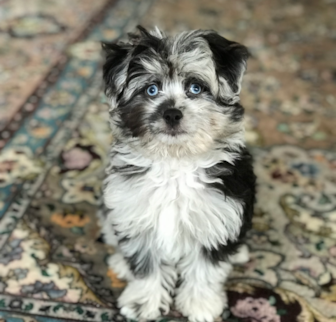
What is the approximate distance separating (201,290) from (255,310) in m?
0.21

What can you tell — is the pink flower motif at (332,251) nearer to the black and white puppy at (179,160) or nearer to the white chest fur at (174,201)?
the black and white puppy at (179,160)

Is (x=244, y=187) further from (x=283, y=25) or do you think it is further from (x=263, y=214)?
A: (x=283, y=25)

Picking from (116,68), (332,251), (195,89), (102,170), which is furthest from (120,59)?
(332,251)

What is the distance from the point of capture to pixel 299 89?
290 centimetres

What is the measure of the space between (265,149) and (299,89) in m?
0.70

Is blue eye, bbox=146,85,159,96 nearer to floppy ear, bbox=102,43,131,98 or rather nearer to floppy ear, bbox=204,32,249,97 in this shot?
floppy ear, bbox=102,43,131,98

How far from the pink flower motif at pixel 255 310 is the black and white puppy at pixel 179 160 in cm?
9

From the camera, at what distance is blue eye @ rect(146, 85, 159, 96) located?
1.42m

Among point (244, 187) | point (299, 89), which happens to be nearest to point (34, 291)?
point (244, 187)

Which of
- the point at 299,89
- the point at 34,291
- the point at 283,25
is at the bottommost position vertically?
the point at 34,291

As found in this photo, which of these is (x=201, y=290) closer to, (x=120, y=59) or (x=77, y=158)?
(x=120, y=59)

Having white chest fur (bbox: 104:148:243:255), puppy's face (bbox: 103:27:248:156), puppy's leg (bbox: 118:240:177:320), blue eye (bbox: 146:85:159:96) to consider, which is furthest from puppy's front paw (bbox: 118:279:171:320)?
blue eye (bbox: 146:85:159:96)

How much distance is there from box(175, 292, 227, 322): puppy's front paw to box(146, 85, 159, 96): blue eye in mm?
725

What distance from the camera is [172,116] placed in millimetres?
1339
